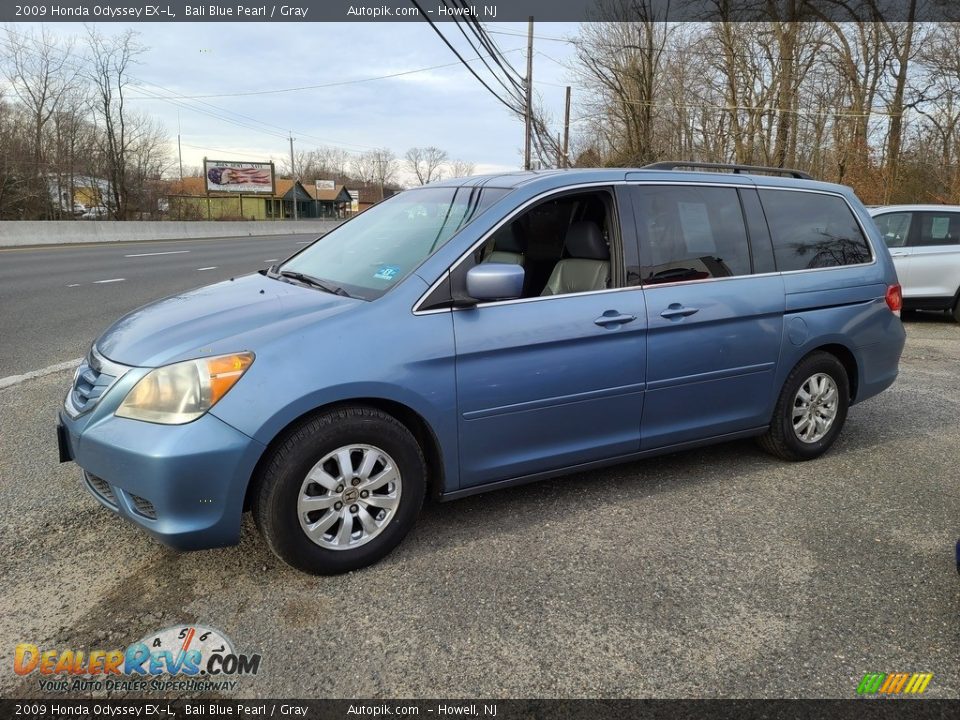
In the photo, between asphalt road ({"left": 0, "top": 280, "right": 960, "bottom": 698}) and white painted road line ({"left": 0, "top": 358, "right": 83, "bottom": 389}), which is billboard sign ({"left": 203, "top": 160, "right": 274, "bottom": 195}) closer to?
white painted road line ({"left": 0, "top": 358, "right": 83, "bottom": 389})

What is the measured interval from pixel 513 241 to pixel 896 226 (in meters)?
8.42

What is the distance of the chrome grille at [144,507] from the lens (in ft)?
8.90

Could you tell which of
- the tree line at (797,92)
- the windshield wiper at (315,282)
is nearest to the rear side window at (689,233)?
the windshield wiper at (315,282)

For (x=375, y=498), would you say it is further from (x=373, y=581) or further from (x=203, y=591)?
(x=203, y=591)

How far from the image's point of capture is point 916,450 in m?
4.75

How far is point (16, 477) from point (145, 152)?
4653 centimetres

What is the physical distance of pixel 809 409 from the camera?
14.4 ft

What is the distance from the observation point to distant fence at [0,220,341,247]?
2166 centimetres

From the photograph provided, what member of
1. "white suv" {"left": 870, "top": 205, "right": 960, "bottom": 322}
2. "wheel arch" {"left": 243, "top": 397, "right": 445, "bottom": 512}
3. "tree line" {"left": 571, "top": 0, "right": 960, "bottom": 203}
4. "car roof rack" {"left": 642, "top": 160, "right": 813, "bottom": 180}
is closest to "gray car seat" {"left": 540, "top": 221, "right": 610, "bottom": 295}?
"car roof rack" {"left": 642, "top": 160, "right": 813, "bottom": 180}

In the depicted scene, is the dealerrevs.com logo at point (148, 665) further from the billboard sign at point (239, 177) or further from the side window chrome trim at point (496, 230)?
the billboard sign at point (239, 177)

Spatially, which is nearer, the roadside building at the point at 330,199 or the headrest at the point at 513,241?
the headrest at the point at 513,241

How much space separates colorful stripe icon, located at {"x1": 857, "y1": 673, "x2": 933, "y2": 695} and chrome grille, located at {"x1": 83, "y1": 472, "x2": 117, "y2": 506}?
287 cm

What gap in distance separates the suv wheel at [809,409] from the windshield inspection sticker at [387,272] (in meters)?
2.48

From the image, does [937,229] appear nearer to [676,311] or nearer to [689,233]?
[689,233]
